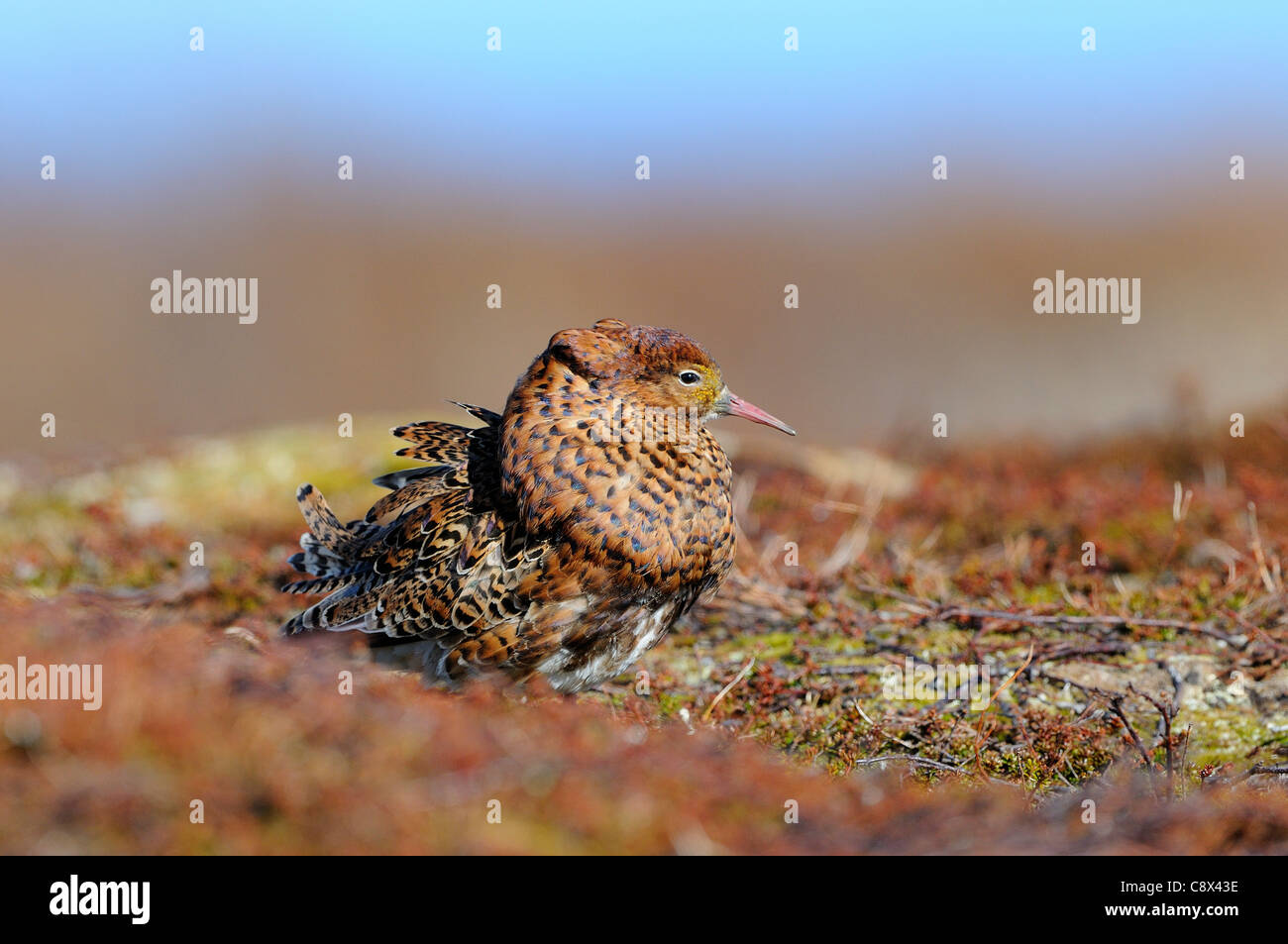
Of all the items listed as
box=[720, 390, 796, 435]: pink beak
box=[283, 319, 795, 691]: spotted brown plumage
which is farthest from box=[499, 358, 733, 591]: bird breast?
box=[720, 390, 796, 435]: pink beak

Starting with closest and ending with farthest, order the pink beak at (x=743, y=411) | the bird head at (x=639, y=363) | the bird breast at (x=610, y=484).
Answer: the bird breast at (x=610, y=484) → the bird head at (x=639, y=363) → the pink beak at (x=743, y=411)

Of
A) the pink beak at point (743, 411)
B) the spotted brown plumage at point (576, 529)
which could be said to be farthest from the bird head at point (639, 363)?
the pink beak at point (743, 411)

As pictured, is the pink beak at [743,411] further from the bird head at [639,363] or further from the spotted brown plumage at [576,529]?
the bird head at [639,363]

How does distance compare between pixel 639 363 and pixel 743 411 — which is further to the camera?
pixel 743 411

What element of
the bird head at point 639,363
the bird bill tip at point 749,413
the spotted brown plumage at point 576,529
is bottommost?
the spotted brown plumage at point 576,529

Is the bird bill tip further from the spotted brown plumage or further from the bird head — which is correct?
the bird head

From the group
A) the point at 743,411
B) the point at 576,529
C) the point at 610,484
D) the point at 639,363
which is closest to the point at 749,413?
the point at 743,411

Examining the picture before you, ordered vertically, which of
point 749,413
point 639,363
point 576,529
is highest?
point 639,363

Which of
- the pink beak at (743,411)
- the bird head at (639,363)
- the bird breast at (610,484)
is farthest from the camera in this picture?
the pink beak at (743,411)

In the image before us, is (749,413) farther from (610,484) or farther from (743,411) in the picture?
(610,484)
